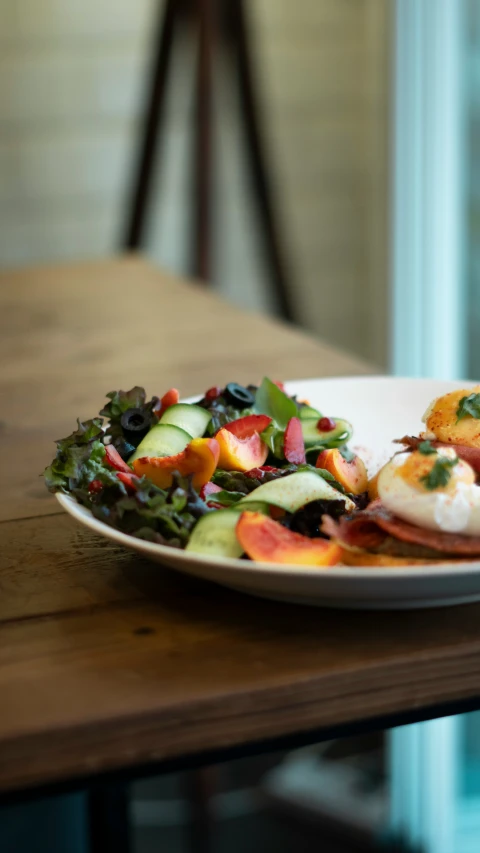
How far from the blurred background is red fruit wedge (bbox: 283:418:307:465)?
2.32 metres

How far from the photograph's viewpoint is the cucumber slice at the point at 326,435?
80 cm

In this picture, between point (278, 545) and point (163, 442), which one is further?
point (163, 442)

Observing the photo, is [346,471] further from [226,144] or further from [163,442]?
[226,144]

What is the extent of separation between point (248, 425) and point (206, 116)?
239 centimetres

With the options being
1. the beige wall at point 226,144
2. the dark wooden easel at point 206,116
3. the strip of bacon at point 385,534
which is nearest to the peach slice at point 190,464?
the strip of bacon at point 385,534

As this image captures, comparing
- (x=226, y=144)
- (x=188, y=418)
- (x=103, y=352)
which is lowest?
(x=103, y=352)

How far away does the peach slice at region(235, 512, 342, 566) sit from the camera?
57 centimetres

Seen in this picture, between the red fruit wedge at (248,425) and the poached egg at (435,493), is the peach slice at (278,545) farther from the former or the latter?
the red fruit wedge at (248,425)

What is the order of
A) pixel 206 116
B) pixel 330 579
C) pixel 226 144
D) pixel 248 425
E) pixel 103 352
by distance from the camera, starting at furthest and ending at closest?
1. pixel 226 144
2. pixel 206 116
3. pixel 103 352
4. pixel 248 425
5. pixel 330 579

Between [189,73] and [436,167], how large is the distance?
35.0 inches

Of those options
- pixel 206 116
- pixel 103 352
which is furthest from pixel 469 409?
pixel 206 116

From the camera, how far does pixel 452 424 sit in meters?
0.67

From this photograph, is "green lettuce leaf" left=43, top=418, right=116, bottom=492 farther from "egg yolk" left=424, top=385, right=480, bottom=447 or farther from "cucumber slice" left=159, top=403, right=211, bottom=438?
"egg yolk" left=424, top=385, right=480, bottom=447

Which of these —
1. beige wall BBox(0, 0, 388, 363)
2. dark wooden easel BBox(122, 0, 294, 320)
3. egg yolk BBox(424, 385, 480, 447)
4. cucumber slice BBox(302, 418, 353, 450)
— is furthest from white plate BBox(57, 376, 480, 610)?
beige wall BBox(0, 0, 388, 363)
